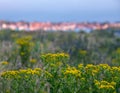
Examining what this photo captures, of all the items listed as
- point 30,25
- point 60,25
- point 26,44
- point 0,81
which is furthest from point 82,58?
point 60,25

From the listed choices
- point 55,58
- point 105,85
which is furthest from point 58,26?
point 105,85

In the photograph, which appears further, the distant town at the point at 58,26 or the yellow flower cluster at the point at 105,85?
the distant town at the point at 58,26

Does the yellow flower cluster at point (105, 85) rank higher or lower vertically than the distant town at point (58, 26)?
Result: higher

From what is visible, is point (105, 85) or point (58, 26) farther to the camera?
point (58, 26)

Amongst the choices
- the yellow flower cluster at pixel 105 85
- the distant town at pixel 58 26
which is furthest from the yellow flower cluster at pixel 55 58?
the distant town at pixel 58 26

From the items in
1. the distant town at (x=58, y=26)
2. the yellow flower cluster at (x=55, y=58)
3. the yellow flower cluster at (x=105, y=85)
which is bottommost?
the distant town at (x=58, y=26)

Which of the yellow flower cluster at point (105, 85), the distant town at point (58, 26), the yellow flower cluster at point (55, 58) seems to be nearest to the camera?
the yellow flower cluster at point (105, 85)

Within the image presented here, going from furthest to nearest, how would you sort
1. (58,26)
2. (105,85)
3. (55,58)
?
(58,26), (55,58), (105,85)

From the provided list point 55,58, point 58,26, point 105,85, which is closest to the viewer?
point 105,85

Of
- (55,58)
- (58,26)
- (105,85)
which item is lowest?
(58,26)

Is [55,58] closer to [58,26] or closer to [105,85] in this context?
[105,85]

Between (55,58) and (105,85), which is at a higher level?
(55,58)

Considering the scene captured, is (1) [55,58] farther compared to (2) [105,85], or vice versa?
(1) [55,58]

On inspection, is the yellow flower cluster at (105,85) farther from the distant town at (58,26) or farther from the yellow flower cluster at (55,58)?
the distant town at (58,26)
